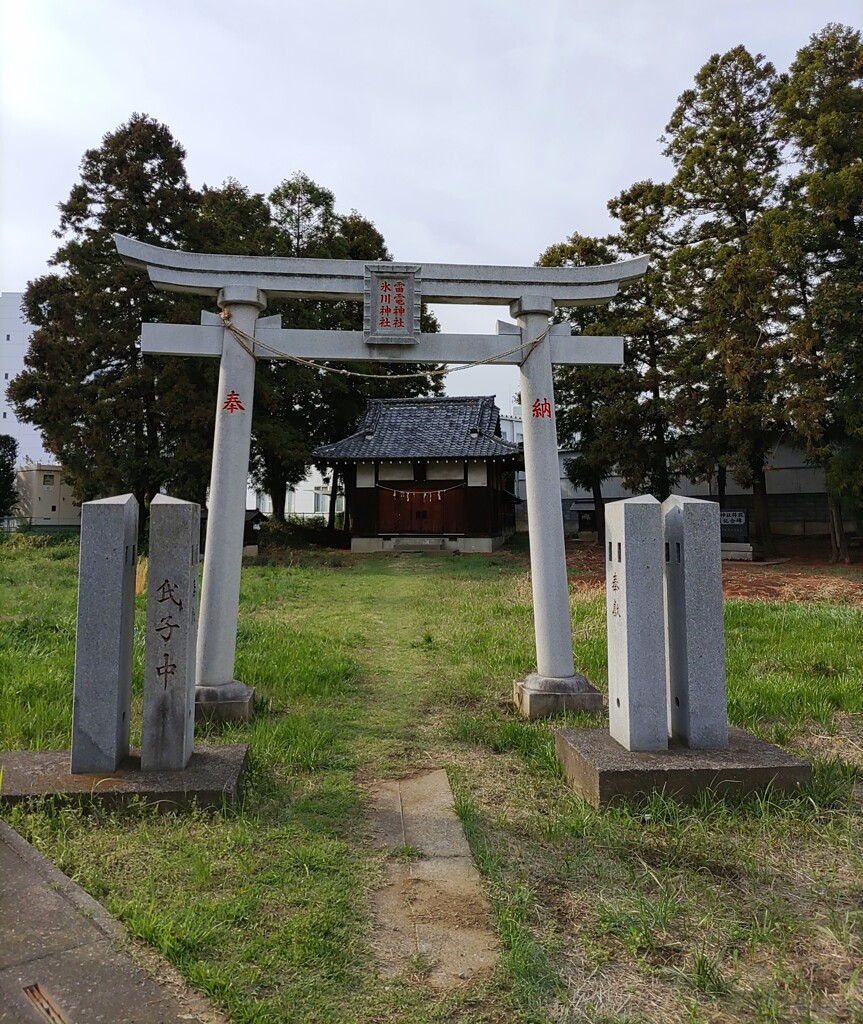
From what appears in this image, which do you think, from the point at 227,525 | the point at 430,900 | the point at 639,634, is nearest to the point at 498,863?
the point at 430,900

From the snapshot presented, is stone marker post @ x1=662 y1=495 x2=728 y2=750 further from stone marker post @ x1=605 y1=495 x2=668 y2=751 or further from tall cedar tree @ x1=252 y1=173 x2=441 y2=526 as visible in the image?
tall cedar tree @ x1=252 y1=173 x2=441 y2=526

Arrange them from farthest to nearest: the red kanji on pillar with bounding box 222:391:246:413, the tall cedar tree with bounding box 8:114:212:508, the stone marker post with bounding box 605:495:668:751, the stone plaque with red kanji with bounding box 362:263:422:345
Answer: the tall cedar tree with bounding box 8:114:212:508 → the stone plaque with red kanji with bounding box 362:263:422:345 → the red kanji on pillar with bounding box 222:391:246:413 → the stone marker post with bounding box 605:495:668:751

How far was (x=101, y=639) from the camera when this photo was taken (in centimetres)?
386

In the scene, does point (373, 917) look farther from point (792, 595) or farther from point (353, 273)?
point (792, 595)

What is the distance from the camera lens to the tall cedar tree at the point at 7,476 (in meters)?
26.9

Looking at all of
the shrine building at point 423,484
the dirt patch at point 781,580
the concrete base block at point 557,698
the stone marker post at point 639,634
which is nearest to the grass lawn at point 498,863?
the concrete base block at point 557,698

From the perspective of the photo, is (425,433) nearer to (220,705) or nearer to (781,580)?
(781,580)

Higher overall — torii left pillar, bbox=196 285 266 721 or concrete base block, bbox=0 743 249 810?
torii left pillar, bbox=196 285 266 721

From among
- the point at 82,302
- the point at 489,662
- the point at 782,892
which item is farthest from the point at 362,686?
the point at 82,302

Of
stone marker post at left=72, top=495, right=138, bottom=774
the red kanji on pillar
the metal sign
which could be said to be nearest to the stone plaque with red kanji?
the red kanji on pillar

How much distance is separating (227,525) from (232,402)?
3.51ft

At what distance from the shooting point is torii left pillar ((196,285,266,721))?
211 inches

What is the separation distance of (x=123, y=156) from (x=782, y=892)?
24.2 metres

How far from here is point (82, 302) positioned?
63.6 ft
